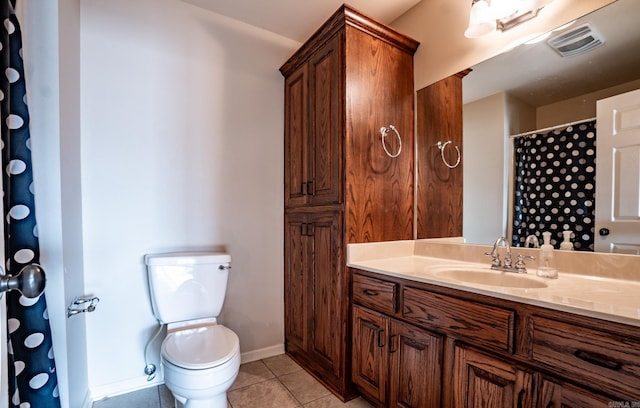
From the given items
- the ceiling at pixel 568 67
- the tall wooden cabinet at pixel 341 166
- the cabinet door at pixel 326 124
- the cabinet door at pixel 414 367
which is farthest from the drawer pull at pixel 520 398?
the ceiling at pixel 568 67

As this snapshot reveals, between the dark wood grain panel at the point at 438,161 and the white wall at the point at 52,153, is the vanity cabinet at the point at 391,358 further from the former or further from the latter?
the white wall at the point at 52,153

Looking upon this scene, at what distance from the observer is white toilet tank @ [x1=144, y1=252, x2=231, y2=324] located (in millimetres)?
1652

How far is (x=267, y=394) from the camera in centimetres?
172

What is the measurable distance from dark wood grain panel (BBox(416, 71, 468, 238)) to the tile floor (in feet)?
3.64

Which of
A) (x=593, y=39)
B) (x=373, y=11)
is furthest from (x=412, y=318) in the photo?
(x=373, y=11)

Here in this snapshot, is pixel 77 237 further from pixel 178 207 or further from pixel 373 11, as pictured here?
pixel 373 11

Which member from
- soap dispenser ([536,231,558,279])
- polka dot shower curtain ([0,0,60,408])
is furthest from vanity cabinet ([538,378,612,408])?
polka dot shower curtain ([0,0,60,408])

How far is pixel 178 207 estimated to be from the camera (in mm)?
1902

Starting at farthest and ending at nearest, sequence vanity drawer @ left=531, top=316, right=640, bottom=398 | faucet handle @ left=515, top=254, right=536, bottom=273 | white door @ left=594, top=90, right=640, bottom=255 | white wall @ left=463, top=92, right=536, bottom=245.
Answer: white wall @ left=463, top=92, right=536, bottom=245
faucet handle @ left=515, top=254, right=536, bottom=273
white door @ left=594, top=90, right=640, bottom=255
vanity drawer @ left=531, top=316, right=640, bottom=398

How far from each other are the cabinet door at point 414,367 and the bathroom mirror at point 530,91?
2.19 ft

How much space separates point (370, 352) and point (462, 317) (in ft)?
1.91

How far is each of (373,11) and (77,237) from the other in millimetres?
2252

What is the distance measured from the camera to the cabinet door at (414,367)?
120 cm

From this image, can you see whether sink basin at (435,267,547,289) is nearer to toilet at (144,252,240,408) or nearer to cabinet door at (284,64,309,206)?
cabinet door at (284,64,309,206)
